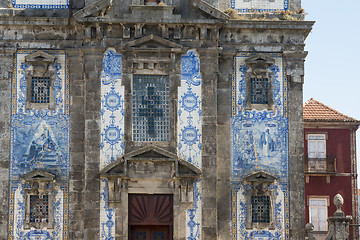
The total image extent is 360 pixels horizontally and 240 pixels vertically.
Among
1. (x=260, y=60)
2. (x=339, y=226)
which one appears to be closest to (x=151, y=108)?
(x=260, y=60)

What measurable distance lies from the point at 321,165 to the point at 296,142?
742cm

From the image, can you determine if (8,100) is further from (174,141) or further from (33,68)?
(174,141)

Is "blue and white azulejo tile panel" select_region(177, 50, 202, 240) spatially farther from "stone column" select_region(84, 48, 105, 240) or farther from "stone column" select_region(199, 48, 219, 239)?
"stone column" select_region(84, 48, 105, 240)

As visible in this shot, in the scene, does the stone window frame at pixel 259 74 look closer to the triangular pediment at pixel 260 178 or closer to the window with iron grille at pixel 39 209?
the triangular pediment at pixel 260 178

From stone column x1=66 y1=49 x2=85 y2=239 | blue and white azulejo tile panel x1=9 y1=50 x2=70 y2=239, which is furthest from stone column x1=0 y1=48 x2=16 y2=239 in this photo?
stone column x1=66 y1=49 x2=85 y2=239

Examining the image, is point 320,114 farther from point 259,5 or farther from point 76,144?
point 76,144

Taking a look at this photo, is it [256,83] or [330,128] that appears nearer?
[256,83]

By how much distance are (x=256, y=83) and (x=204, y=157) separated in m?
3.11

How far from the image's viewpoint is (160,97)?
928 inches

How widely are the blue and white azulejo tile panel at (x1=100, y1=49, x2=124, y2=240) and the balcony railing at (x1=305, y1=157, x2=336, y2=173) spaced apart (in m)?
10.6

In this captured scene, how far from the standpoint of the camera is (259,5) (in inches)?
974

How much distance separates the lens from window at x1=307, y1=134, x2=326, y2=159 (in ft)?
102

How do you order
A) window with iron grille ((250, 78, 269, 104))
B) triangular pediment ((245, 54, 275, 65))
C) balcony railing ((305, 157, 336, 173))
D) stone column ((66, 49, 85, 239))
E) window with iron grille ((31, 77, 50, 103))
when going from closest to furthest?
stone column ((66, 49, 85, 239))
window with iron grille ((31, 77, 50, 103))
triangular pediment ((245, 54, 275, 65))
window with iron grille ((250, 78, 269, 104))
balcony railing ((305, 157, 336, 173))

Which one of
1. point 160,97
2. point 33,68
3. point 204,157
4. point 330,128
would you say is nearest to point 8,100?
point 33,68
